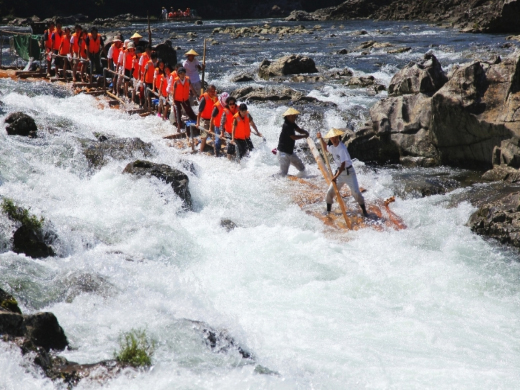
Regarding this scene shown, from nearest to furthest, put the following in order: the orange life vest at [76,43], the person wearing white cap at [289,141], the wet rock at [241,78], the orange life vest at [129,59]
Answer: the person wearing white cap at [289,141] → the orange life vest at [129,59] → the orange life vest at [76,43] → the wet rock at [241,78]

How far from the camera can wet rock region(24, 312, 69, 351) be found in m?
6.01

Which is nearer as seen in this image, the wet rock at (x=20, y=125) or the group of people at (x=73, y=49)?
the wet rock at (x=20, y=125)

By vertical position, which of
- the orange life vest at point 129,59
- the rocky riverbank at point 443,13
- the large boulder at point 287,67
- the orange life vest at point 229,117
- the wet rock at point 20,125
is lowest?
the wet rock at point 20,125

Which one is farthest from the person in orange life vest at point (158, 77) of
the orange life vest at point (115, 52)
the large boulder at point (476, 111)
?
the large boulder at point (476, 111)

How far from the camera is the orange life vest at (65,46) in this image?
2073 cm

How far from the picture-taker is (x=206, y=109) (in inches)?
605

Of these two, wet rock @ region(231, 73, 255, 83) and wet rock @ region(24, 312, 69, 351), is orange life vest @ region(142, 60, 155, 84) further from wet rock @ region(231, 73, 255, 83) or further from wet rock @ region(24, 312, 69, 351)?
wet rock @ region(24, 312, 69, 351)

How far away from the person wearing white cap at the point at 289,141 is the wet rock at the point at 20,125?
19.8ft

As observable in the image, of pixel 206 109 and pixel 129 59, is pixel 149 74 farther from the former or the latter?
pixel 206 109

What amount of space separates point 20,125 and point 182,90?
4205mm

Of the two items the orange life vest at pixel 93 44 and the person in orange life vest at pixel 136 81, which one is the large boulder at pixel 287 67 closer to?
the orange life vest at pixel 93 44

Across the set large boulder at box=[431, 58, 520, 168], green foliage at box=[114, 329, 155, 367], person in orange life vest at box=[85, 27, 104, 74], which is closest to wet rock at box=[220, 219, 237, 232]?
green foliage at box=[114, 329, 155, 367]

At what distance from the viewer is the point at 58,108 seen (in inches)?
706

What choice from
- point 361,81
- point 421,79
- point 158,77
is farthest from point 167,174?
point 361,81
